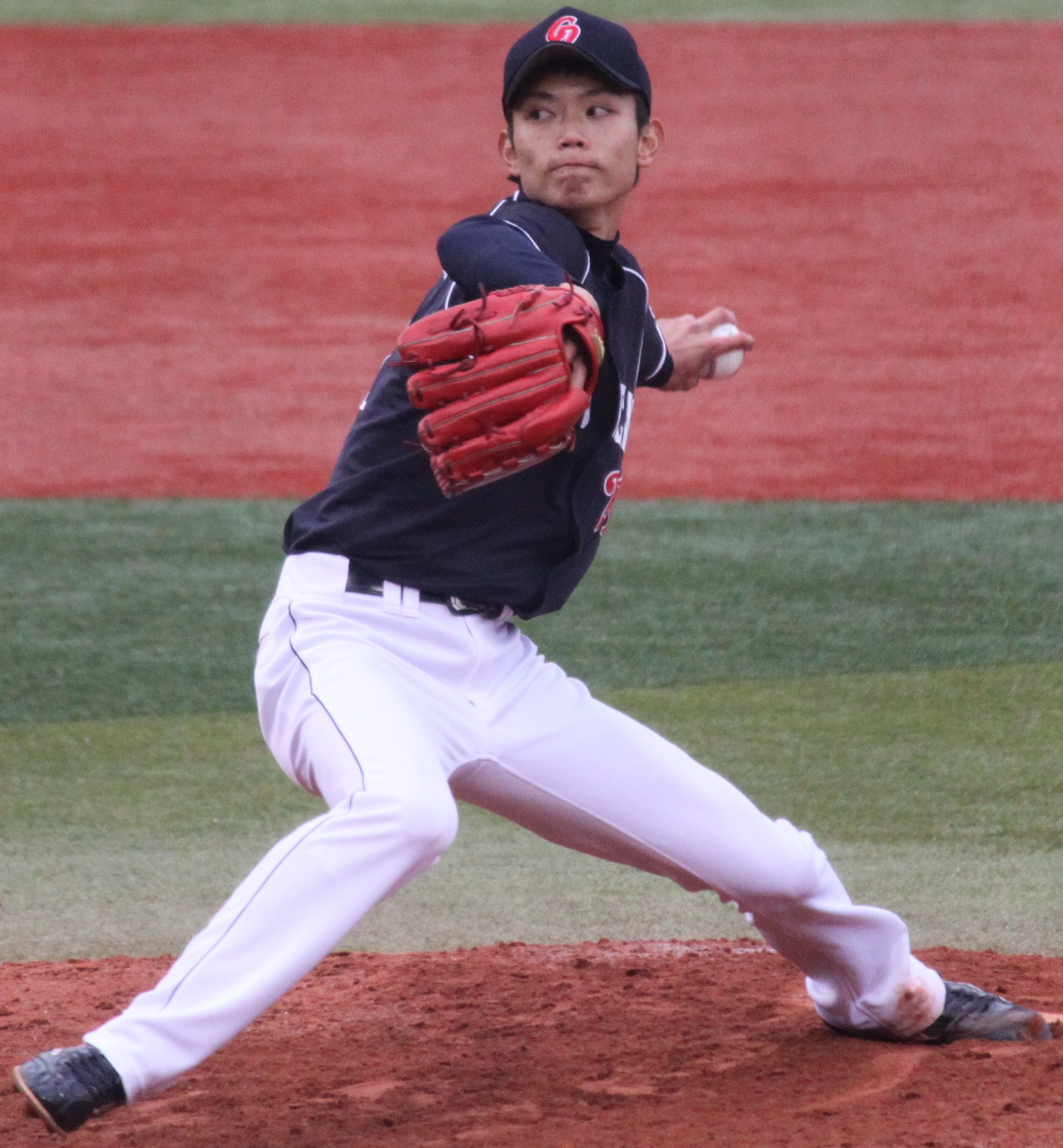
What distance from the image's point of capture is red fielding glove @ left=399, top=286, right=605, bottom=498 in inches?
94.2

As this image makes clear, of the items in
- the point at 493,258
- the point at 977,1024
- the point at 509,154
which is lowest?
the point at 977,1024

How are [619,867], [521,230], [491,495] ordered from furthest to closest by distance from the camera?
[619,867] → [491,495] → [521,230]

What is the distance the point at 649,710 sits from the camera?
16.4ft

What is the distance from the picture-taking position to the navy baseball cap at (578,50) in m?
2.79

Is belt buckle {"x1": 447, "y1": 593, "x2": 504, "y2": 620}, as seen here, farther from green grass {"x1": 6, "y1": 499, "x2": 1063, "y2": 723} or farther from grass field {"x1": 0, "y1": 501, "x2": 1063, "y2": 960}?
green grass {"x1": 6, "y1": 499, "x2": 1063, "y2": 723}

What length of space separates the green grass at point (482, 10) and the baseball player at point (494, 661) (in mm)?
15611

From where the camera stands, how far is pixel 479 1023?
3.18 meters

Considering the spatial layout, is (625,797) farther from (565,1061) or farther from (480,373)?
(480,373)

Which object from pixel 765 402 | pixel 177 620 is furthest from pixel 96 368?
pixel 177 620

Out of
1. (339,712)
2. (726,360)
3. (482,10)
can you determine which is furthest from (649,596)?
(482,10)

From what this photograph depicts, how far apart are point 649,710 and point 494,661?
2.29 metres

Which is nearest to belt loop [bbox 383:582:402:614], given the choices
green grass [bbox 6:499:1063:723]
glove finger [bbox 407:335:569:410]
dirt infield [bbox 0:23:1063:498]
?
glove finger [bbox 407:335:569:410]

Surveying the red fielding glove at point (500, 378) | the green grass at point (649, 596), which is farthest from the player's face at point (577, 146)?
the green grass at point (649, 596)

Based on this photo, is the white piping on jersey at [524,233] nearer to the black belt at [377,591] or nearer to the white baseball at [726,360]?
the black belt at [377,591]
